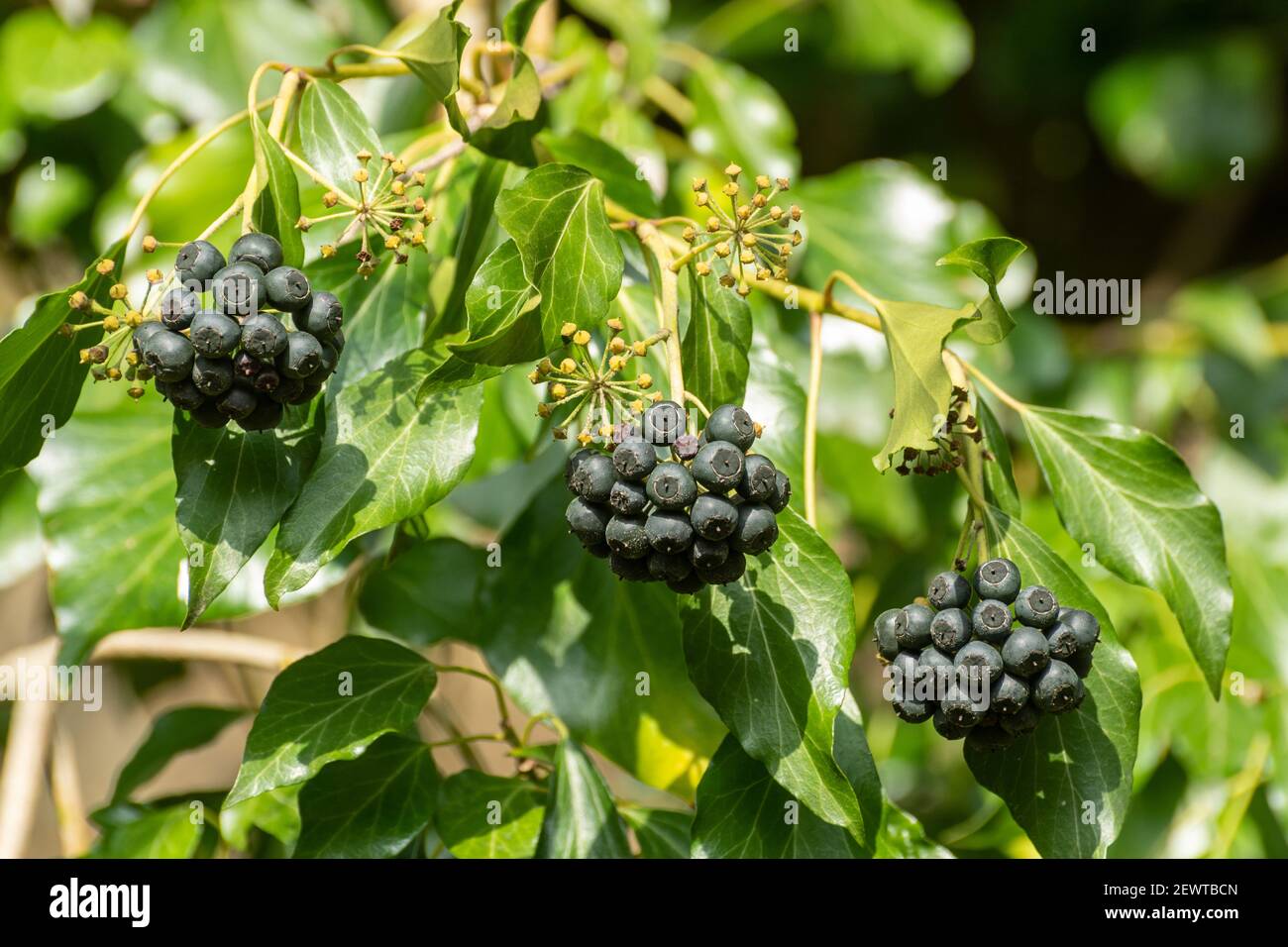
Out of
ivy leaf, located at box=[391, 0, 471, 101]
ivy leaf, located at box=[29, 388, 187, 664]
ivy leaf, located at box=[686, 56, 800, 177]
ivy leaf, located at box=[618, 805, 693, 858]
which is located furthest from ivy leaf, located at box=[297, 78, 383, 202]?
ivy leaf, located at box=[686, 56, 800, 177]

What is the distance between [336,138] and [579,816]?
0.48 metres

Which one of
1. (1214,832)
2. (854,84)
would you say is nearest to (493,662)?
(1214,832)

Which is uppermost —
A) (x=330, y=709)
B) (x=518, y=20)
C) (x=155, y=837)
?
(x=518, y=20)

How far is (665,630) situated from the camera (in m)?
0.99

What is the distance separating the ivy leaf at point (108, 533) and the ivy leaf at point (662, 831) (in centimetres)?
38

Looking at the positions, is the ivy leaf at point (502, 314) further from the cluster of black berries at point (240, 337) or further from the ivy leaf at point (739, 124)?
the ivy leaf at point (739, 124)

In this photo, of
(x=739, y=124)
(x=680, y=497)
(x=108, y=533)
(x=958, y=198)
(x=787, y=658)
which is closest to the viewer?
(x=680, y=497)

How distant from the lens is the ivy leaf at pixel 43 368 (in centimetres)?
69

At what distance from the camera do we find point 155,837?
1089 mm

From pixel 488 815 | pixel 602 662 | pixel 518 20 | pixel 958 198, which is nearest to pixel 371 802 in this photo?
pixel 488 815

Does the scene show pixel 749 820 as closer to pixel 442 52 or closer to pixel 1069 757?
pixel 1069 757

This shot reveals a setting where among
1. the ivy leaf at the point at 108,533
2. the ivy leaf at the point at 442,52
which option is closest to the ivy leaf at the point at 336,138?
the ivy leaf at the point at 442,52
